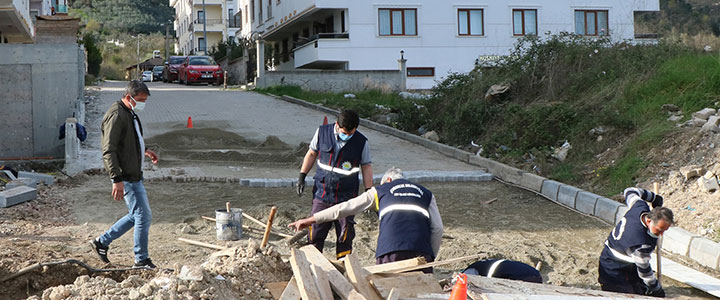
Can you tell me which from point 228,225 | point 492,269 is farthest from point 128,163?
point 492,269

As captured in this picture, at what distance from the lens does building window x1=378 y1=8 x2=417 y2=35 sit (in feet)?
105

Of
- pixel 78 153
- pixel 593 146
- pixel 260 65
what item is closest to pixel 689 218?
pixel 593 146

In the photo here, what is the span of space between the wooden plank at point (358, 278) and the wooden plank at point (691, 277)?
152 inches

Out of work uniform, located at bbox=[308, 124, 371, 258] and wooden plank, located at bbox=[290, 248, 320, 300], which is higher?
work uniform, located at bbox=[308, 124, 371, 258]

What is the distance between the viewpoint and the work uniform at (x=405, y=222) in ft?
17.9

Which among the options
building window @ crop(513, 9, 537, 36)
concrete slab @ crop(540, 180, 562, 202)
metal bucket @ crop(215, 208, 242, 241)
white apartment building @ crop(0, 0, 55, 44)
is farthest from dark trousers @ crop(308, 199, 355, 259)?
building window @ crop(513, 9, 537, 36)

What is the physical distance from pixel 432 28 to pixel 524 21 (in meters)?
4.47

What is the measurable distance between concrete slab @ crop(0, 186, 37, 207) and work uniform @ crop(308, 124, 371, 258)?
5.07m

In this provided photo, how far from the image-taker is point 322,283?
4918 mm

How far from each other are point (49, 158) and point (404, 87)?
16.4 metres

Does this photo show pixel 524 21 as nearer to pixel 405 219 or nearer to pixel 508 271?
pixel 508 271

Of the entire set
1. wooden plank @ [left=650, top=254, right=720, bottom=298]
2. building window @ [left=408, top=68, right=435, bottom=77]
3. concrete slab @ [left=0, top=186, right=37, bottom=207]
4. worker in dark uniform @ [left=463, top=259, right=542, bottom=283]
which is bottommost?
wooden plank @ [left=650, top=254, right=720, bottom=298]

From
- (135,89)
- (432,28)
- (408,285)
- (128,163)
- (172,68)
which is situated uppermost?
(432,28)

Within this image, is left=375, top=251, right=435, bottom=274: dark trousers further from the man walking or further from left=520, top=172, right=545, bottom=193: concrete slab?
left=520, top=172, right=545, bottom=193: concrete slab
